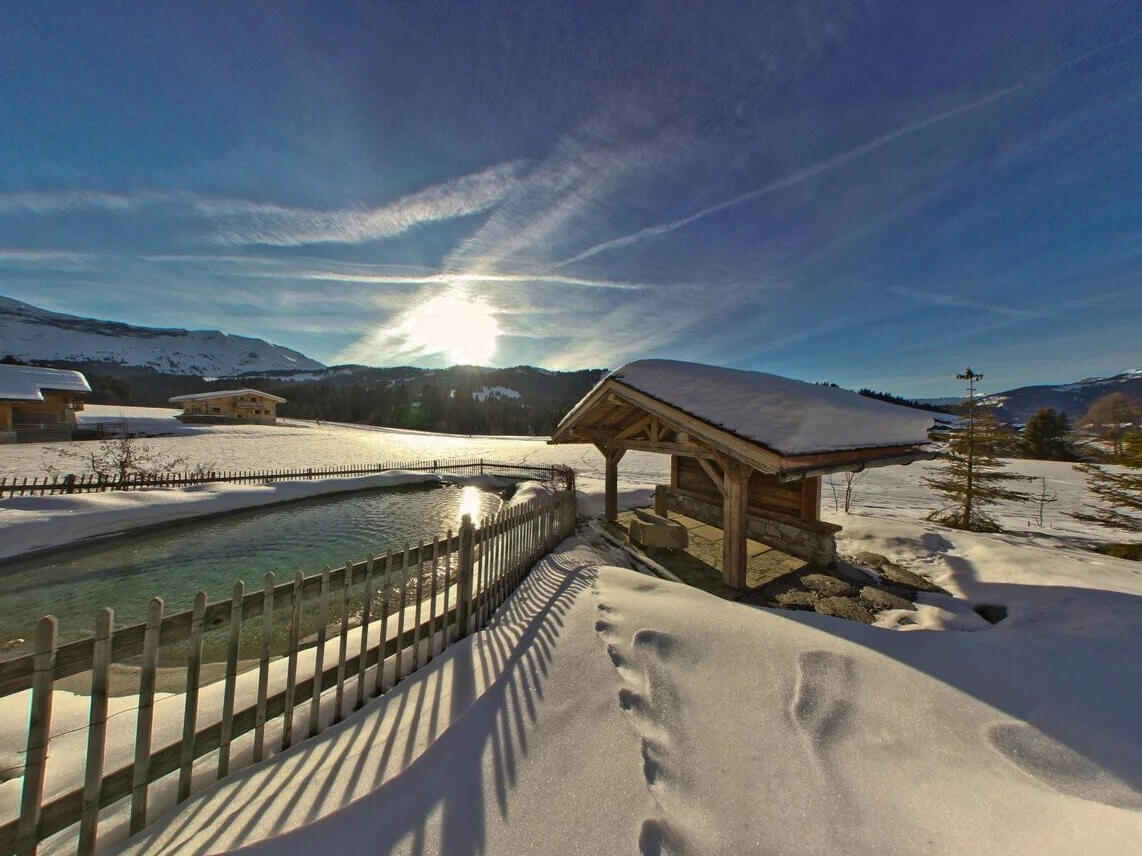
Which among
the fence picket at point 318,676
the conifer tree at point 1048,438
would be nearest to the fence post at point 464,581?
the fence picket at point 318,676

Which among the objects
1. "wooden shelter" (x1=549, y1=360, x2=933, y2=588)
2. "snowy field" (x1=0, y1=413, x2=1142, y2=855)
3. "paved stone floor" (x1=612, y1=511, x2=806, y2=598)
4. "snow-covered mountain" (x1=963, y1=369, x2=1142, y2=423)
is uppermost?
"snow-covered mountain" (x1=963, y1=369, x2=1142, y2=423)

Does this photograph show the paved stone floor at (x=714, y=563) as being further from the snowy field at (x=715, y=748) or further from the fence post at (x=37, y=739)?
the fence post at (x=37, y=739)

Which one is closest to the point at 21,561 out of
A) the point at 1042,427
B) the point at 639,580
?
the point at 639,580

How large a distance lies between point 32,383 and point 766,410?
161 ft

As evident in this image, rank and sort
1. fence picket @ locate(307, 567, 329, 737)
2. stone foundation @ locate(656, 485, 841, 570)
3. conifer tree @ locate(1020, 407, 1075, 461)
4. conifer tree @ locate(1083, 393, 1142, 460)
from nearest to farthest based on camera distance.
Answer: fence picket @ locate(307, 567, 329, 737) < stone foundation @ locate(656, 485, 841, 570) < conifer tree @ locate(1083, 393, 1142, 460) < conifer tree @ locate(1020, 407, 1075, 461)

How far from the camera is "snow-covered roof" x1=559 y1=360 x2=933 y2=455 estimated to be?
6219mm

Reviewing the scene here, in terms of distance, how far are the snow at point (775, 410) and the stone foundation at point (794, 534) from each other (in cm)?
220

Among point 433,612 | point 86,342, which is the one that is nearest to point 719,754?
point 433,612

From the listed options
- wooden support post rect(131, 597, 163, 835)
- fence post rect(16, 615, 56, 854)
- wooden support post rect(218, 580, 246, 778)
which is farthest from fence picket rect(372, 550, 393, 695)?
fence post rect(16, 615, 56, 854)

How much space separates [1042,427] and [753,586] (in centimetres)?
4674

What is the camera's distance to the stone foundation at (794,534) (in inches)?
322

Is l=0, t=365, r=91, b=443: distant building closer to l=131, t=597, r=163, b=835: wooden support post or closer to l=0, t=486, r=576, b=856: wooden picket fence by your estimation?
l=0, t=486, r=576, b=856: wooden picket fence

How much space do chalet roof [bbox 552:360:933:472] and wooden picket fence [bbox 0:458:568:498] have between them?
43.4ft

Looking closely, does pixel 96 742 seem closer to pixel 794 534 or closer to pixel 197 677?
pixel 197 677
